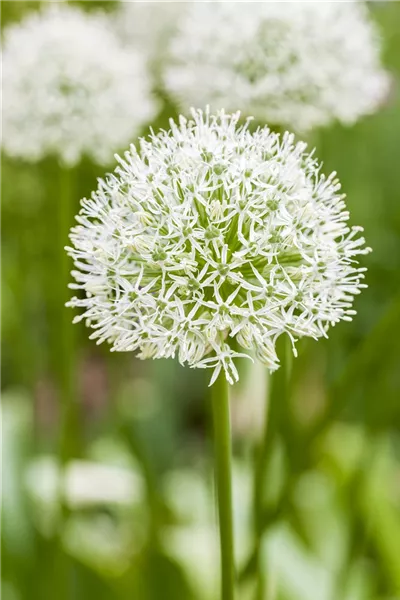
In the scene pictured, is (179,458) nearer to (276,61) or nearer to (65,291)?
(65,291)

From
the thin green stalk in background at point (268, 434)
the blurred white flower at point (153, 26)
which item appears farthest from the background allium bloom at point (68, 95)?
the thin green stalk in background at point (268, 434)

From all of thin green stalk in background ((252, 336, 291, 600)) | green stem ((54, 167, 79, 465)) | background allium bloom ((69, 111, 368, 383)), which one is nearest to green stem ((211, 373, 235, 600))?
background allium bloom ((69, 111, 368, 383))

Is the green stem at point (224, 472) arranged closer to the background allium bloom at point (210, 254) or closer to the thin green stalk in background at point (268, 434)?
the background allium bloom at point (210, 254)

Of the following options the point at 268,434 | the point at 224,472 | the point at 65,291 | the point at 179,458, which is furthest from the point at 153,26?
the point at 179,458

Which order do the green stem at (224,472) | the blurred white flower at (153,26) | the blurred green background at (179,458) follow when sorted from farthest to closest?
the blurred white flower at (153,26) → the blurred green background at (179,458) → the green stem at (224,472)

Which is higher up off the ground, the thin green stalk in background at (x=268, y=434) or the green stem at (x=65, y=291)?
the green stem at (x=65, y=291)

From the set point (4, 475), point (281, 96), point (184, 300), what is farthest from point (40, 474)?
point (184, 300)
